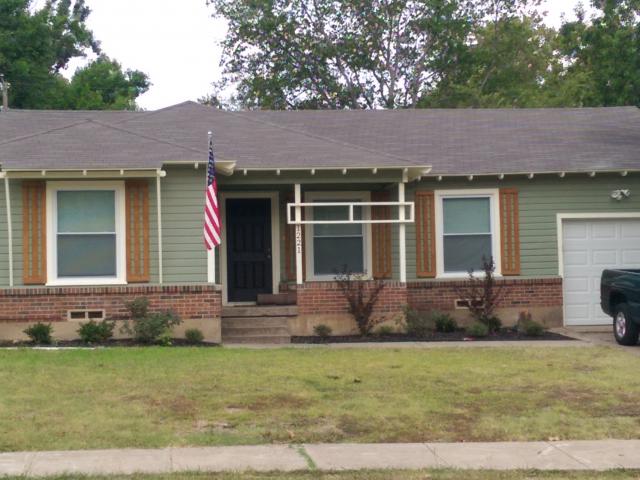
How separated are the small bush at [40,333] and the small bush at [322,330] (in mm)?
4475

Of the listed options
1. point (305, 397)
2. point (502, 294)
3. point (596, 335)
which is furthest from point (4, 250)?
point (596, 335)

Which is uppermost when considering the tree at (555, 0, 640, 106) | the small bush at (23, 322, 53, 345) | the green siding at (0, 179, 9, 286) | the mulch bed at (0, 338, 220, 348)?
the tree at (555, 0, 640, 106)

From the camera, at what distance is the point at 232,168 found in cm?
1494

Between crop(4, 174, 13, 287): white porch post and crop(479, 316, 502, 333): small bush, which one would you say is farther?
crop(479, 316, 502, 333): small bush

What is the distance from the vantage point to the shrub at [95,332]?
14.1 m

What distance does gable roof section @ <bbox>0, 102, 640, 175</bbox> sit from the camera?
1488cm

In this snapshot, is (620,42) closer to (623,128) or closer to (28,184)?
(623,128)

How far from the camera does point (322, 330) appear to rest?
15234mm

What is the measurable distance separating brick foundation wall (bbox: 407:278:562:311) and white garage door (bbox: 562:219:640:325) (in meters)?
0.66

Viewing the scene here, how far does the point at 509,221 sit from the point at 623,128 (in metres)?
4.38

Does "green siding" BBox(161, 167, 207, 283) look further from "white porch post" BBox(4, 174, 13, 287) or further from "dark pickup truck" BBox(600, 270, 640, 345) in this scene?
"dark pickup truck" BBox(600, 270, 640, 345)

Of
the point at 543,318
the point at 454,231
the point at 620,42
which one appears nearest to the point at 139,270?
the point at 454,231

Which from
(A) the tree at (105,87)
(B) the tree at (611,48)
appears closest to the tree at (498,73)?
(B) the tree at (611,48)

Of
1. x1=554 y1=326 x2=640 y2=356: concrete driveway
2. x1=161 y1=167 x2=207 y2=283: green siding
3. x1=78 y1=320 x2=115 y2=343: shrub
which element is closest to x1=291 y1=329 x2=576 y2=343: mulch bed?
x1=554 y1=326 x2=640 y2=356: concrete driveway
